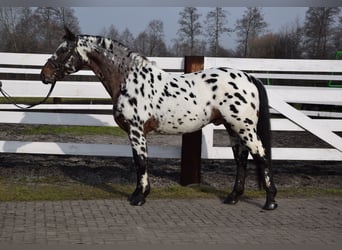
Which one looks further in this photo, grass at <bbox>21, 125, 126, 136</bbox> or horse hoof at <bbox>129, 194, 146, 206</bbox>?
grass at <bbox>21, 125, 126, 136</bbox>

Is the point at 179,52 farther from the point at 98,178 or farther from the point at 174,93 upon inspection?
the point at 174,93

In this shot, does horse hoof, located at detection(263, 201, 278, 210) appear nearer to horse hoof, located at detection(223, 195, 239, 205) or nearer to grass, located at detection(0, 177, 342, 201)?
horse hoof, located at detection(223, 195, 239, 205)

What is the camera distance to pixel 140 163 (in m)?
5.47

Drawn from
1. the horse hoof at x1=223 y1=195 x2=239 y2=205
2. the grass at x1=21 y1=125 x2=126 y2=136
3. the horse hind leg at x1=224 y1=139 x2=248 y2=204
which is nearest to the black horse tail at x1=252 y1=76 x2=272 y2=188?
the horse hind leg at x1=224 y1=139 x2=248 y2=204

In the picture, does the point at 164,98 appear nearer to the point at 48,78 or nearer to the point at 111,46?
the point at 111,46

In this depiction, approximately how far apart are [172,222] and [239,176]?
51.5 inches

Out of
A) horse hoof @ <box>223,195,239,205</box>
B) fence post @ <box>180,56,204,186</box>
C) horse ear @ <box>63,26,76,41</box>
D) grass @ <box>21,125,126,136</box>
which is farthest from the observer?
grass @ <box>21,125,126,136</box>

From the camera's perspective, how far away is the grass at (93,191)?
5.77 m

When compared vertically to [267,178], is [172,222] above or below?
below

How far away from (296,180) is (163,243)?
343 cm

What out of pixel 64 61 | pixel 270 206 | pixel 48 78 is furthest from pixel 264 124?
pixel 48 78

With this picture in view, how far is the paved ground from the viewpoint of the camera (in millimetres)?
4238

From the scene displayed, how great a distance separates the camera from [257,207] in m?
5.53

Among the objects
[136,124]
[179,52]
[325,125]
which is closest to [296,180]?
[325,125]
